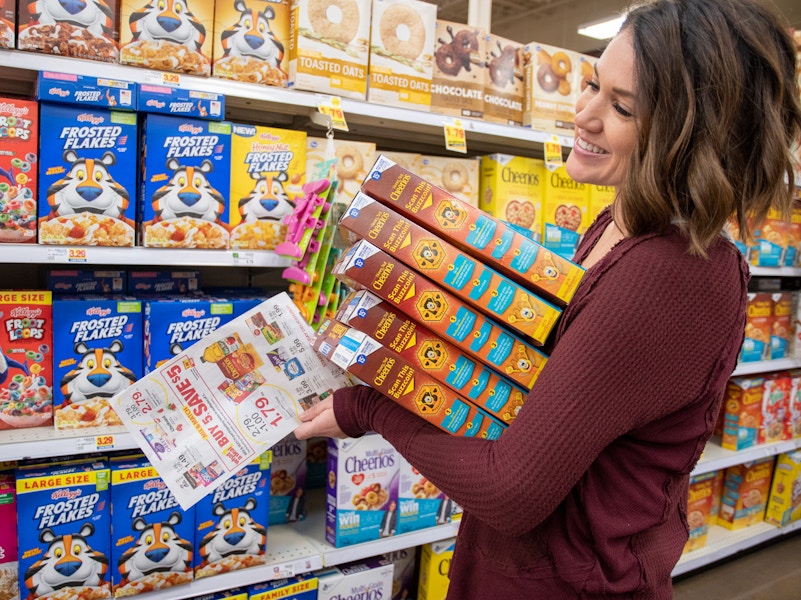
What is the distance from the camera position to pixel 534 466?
0.80 m

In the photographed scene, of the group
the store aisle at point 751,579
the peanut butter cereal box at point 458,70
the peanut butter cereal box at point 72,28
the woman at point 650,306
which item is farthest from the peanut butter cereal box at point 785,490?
the peanut butter cereal box at point 72,28

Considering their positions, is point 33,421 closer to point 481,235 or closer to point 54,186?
point 54,186

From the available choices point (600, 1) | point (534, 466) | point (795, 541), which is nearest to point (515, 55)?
point (534, 466)

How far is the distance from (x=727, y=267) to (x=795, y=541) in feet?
11.3

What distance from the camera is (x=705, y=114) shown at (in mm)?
793

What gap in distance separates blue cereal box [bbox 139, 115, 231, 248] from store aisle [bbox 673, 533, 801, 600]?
260 cm

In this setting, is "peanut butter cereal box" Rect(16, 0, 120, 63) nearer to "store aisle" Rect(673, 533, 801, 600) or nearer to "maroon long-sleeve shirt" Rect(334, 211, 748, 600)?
"maroon long-sleeve shirt" Rect(334, 211, 748, 600)

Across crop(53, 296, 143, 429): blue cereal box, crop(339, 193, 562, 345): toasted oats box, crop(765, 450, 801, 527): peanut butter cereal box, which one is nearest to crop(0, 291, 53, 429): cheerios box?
crop(53, 296, 143, 429): blue cereal box

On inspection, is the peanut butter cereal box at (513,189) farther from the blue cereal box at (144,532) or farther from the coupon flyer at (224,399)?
the blue cereal box at (144,532)

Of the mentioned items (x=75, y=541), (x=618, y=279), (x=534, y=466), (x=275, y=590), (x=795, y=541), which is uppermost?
(x=618, y=279)

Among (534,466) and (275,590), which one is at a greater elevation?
(534,466)

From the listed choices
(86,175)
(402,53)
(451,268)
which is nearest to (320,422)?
(451,268)

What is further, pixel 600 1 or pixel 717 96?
pixel 600 1

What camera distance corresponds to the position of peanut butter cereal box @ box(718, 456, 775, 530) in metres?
3.20
